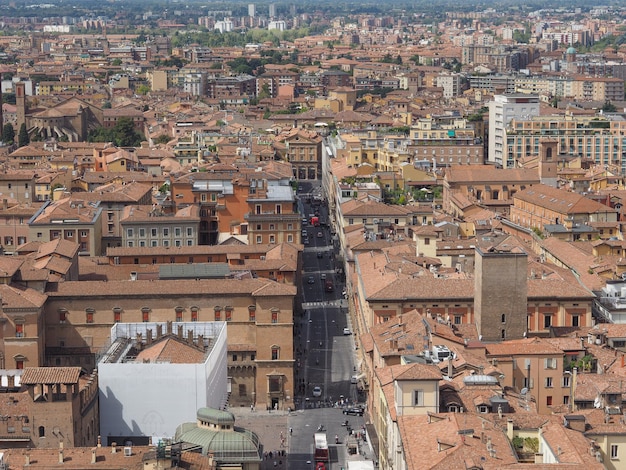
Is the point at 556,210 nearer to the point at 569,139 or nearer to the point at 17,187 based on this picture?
the point at 17,187

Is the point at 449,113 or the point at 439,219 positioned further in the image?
the point at 449,113

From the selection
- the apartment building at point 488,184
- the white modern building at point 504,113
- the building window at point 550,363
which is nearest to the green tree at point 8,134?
the white modern building at point 504,113

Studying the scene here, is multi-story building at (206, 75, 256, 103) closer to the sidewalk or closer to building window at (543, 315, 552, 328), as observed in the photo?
building window at (543, 315, 552, 328)

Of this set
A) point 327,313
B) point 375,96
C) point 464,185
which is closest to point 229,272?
point 327,313

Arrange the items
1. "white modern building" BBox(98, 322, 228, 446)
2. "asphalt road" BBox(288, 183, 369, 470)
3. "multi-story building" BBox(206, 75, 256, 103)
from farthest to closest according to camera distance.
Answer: "multi-story building" BBox(206, 75, 256, 103)
"asphalt road" BBox(288, 183, 369, 470)
"white modern building" BBox(98, 322, 228, 446)

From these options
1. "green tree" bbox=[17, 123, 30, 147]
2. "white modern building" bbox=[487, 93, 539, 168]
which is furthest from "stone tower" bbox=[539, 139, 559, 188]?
"green tree" bbox=[17, 123, 30, 147]

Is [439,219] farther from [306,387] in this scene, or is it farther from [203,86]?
[203,86]

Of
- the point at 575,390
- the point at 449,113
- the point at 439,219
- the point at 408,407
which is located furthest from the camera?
the point at 449,113
